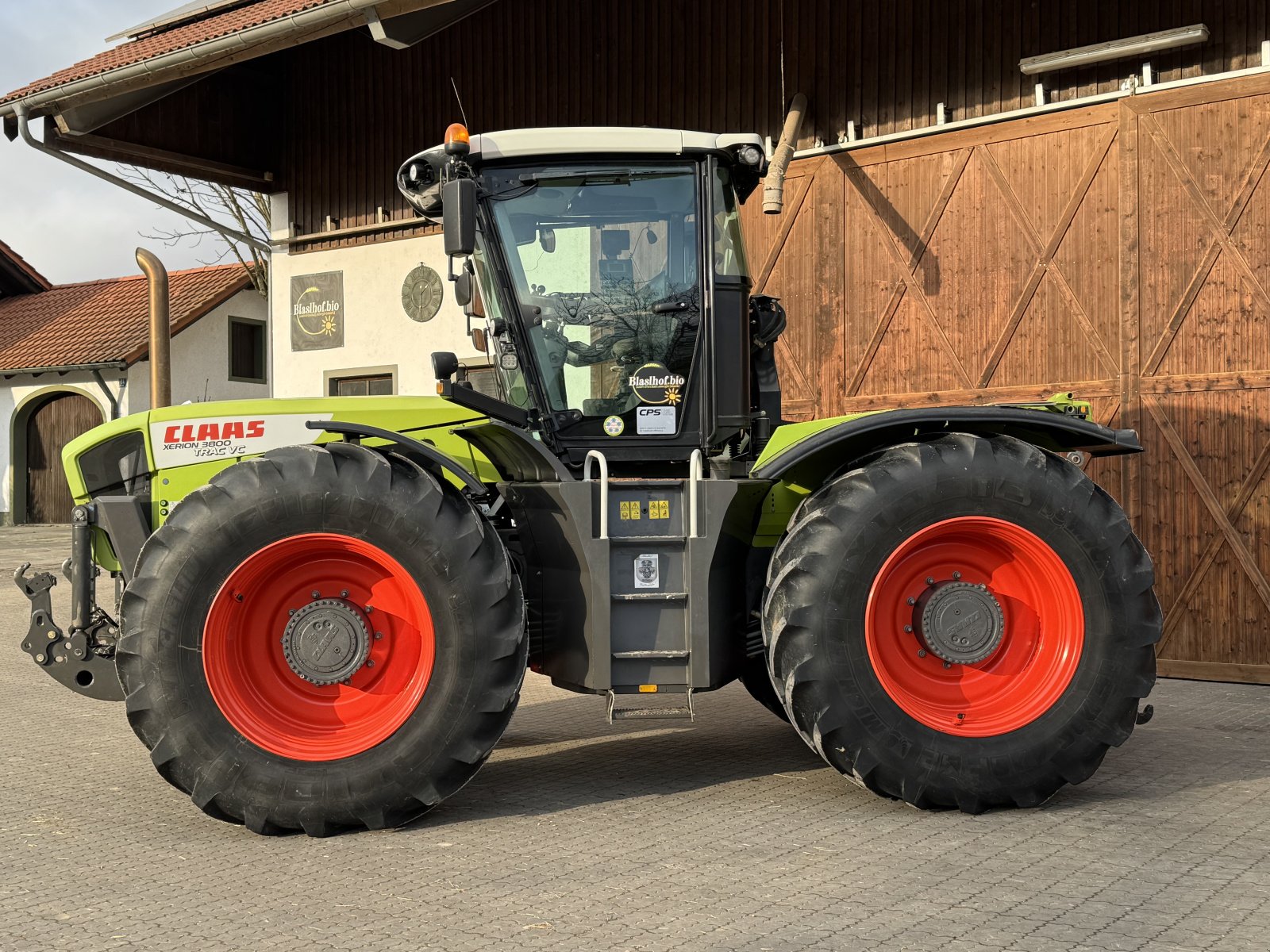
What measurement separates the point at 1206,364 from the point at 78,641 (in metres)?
7.01

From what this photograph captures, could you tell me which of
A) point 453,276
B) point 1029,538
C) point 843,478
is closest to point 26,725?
point 453,276

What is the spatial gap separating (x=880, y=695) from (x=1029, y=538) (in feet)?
2.84

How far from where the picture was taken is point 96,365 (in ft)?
86.9

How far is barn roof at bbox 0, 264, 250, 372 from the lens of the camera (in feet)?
88.9

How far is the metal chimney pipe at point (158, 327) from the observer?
39.0ft

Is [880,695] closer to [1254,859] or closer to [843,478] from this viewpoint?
[843,478]

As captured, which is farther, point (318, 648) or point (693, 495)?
point (693, 495)

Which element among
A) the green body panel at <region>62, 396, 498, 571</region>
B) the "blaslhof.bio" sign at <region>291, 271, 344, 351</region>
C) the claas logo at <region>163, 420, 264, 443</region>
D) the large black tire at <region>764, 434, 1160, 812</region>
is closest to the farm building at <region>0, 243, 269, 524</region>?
the "blaslhof.bio" sign at <region>291, 271, 344, 351</region>

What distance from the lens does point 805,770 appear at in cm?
584

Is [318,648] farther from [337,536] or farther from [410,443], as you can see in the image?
[410,443]

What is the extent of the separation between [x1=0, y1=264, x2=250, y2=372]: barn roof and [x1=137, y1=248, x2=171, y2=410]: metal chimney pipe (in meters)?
15.0

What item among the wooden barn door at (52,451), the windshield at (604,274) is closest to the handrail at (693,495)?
the windshield at (604,274)

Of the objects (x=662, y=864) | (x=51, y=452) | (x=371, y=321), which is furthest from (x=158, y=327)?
(x=51, y=452)

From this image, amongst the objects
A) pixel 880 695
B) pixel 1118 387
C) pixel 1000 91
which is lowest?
pixel 880 695
